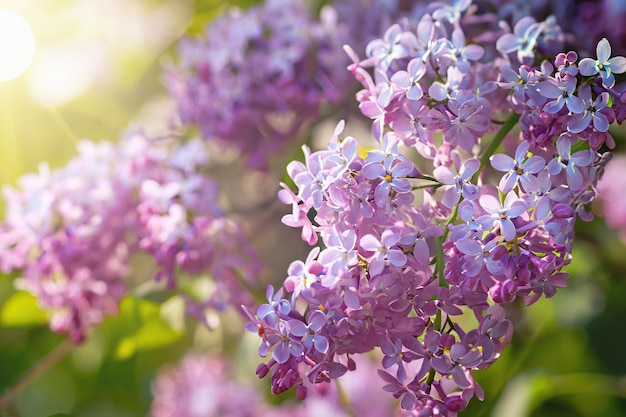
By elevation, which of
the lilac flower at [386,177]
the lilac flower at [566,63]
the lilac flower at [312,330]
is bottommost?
the lilac flower at [312,330]

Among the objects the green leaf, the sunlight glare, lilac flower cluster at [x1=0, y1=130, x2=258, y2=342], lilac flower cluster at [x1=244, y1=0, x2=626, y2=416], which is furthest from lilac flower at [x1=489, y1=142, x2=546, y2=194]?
the sunlight glare

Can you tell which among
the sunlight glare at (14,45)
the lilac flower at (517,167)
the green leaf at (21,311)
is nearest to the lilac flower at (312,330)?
the lilac flower at (517,167)

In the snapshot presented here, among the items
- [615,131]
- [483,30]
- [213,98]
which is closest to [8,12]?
[213,98]

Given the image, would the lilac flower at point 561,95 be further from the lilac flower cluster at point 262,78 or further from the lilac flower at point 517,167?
the lilac flower cluster at point 262,78

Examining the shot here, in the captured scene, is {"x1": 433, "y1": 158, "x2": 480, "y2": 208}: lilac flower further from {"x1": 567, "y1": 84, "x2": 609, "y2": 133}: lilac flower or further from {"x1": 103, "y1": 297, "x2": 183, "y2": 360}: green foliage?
{"x1": 103, "y1": 297, "x2": 183, "y2": 360}: green foliage

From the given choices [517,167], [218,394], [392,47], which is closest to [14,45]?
[218,394]

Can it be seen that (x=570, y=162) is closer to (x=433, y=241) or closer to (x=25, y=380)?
(x=433, y=241)

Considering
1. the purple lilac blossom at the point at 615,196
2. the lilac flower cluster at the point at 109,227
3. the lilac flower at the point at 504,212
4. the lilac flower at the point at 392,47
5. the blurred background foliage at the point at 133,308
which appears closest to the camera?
the lilac flower at the point at 504,212
